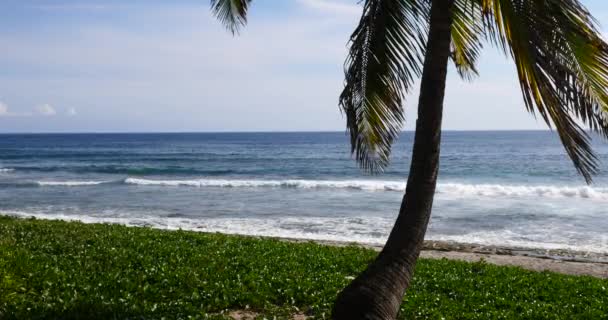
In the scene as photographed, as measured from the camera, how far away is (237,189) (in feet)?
121

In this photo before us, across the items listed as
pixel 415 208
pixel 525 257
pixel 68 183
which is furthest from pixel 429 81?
pixel 68 183

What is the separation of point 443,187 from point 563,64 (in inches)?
1259

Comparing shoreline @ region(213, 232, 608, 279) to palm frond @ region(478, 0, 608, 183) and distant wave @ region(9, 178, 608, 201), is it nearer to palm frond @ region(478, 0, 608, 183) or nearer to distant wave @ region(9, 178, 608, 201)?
palm frond @ region(478, 0, 608, 183)

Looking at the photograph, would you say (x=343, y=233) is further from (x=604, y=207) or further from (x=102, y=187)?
(x=102, y=187)

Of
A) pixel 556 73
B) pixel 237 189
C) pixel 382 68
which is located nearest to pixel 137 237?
pixel 382 68

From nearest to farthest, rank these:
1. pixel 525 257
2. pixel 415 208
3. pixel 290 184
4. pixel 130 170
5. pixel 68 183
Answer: pixel 415 208 < pixel 525 257 < pixel 290 184 < pixel 68 183 < pixel 130 170

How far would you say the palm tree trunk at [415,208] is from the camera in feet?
19.5

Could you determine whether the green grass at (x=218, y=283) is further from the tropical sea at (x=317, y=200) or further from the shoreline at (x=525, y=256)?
the shoreline at (x=525, y=256)

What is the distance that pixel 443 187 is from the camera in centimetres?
3641

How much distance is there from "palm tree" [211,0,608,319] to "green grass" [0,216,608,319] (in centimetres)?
164

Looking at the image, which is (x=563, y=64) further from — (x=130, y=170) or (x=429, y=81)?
(x=130, y=170)

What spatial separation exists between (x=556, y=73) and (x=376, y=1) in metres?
2.54

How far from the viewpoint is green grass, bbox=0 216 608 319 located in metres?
7.41

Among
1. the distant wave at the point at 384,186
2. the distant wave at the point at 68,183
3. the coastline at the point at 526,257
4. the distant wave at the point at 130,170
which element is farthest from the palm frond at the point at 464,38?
the distant wave at the point at 130,170
